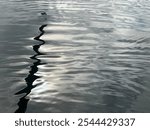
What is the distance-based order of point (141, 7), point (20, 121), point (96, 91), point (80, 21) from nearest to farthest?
point (20, 121), point (96, 91), point (80, 21), point (141, 7)

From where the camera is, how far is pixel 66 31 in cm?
1143

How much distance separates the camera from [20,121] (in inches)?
211

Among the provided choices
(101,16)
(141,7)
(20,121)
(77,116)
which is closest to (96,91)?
(77,116)

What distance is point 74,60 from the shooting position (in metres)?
8.82

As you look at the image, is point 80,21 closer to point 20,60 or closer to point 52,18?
point 52,18

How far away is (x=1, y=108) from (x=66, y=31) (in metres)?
5.49

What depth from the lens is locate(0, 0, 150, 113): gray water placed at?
6.82 meters

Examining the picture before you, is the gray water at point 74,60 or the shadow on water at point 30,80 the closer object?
the shadow on water at point 30,80

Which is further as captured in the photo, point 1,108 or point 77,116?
point 1,108

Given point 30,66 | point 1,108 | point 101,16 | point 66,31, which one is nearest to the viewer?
point 1,108

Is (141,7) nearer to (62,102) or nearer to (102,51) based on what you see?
(102,51)

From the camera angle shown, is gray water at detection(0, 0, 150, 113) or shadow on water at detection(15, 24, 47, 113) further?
gray water at detection(0, 0, 150, 113)

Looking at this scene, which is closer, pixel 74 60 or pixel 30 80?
pixel 30 80

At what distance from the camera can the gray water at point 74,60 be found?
6820 mm
